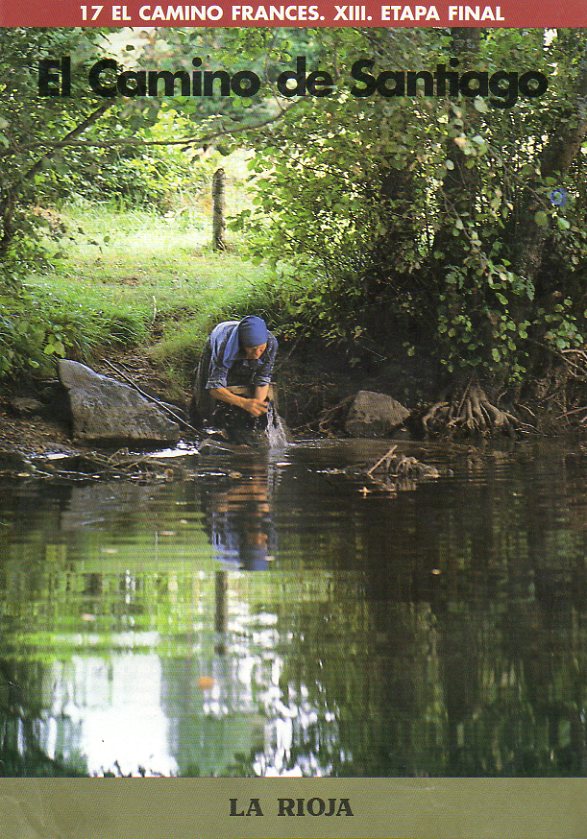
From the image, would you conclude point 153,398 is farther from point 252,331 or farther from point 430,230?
point 430,230

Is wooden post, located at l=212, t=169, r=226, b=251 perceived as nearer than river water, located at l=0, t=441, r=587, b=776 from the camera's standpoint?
No

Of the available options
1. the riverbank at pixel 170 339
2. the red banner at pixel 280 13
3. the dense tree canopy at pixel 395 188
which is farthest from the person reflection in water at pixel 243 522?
the red banner at pixel 280 13

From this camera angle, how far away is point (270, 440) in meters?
3.35

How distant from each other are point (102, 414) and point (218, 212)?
33.6 inches

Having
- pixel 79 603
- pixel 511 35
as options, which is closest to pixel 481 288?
pixel 511 35

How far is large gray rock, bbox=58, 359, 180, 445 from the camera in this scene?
3.38 metres

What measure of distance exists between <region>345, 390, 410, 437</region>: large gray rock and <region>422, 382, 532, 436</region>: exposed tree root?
11 cm

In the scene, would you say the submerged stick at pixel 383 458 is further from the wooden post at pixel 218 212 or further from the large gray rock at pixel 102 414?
the wooden post at pixel 218 212

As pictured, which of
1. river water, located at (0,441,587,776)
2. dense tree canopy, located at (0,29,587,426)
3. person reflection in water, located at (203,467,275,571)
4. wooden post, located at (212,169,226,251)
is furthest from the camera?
wooden post, located at (212,169,226,251)

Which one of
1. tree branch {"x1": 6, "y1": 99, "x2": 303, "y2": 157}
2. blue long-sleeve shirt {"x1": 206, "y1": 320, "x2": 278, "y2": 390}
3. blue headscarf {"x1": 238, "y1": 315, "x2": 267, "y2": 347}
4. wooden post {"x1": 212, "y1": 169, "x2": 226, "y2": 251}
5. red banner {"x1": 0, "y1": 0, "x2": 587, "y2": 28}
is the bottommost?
blue long-sleeve shirt {"x1": 206, "y1": 320, "x2": 278, "y2": 390}

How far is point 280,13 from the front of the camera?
122 inches

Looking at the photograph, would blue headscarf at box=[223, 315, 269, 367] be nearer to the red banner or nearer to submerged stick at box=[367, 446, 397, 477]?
submerged stick at box=[367, 446, 397, 477]

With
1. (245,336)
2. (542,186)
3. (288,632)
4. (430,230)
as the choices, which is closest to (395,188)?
(430,230)

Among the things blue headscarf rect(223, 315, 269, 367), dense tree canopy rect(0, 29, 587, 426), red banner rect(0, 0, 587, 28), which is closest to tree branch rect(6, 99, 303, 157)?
dense tree canopy rect(0, 29, 587, 426)
